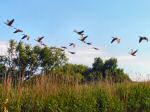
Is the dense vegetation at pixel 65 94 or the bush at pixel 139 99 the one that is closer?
the dense vegetation at pixel 65 94

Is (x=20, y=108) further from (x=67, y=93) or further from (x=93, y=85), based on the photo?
(x=93, y=85)

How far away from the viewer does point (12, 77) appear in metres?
12.3

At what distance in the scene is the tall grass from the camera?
11.2 metres

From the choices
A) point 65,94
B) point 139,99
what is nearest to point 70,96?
point 65,94

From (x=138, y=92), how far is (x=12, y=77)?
13.5 ft

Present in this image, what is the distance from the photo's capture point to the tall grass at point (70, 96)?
1116 centimetres

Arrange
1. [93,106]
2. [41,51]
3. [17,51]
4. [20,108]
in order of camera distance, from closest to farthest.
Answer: [20,108]
[93,106]
[17,51]
[41,51]

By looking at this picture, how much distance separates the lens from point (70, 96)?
12031 millimetres

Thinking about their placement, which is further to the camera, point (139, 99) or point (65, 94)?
point (139, 99)

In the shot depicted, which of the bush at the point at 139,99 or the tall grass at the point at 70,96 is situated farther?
the bush at the point at 139,99

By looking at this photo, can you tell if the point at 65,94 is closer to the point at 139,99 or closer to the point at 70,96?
the point at 70,96

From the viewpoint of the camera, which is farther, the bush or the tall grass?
the bush

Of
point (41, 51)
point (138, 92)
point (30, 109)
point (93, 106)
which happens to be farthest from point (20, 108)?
point (41, 51)

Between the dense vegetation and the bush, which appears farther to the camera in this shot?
the bush
